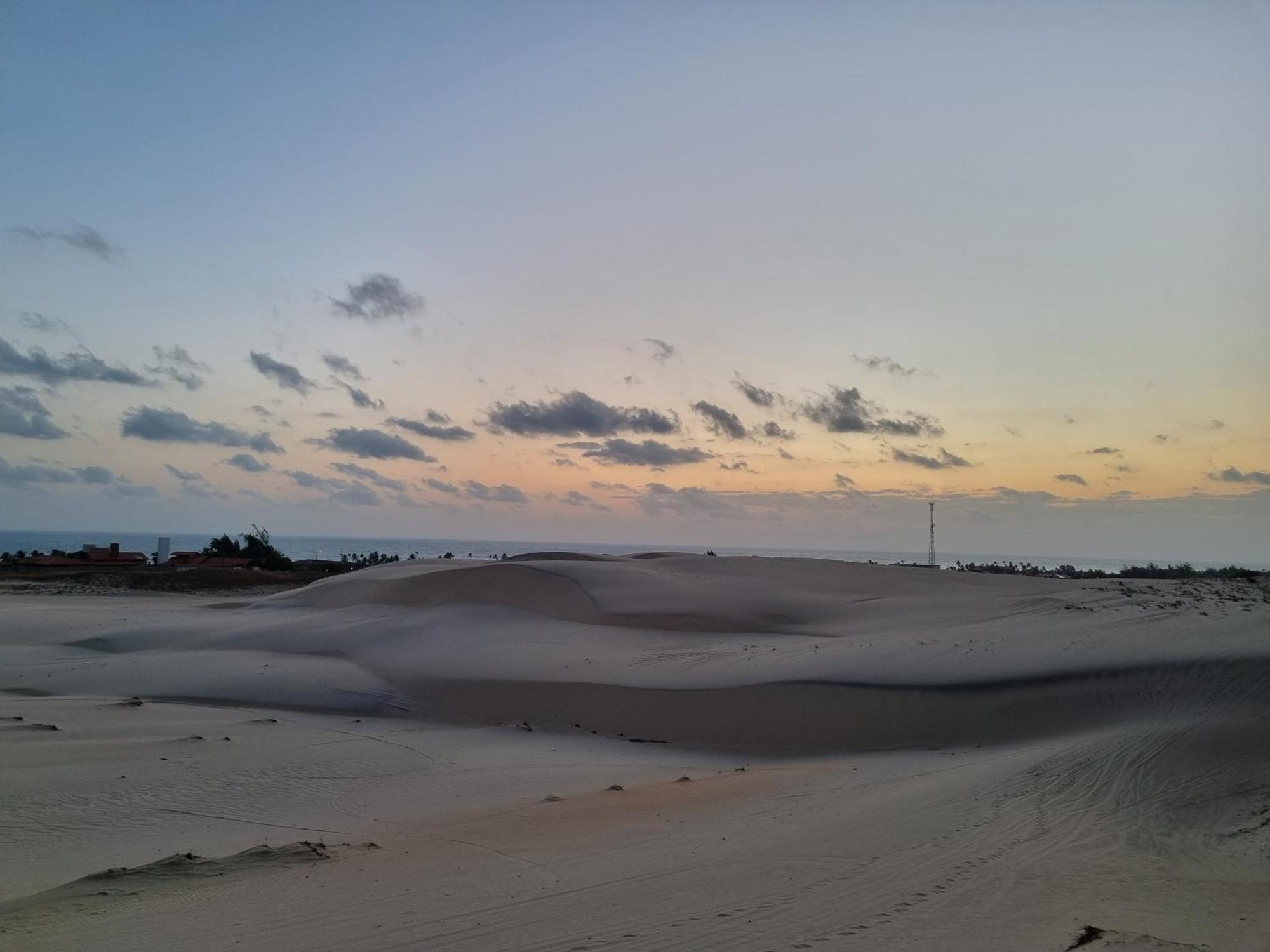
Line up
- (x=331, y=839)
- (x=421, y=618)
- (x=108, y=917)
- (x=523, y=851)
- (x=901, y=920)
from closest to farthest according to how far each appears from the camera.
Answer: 1. (x=901, y=920)
2. (x=108, y=917)
3. (x=523, y=851)
4. (x=331, y=839)
5. (x=421, y=618)

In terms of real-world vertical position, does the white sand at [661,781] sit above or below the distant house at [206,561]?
below

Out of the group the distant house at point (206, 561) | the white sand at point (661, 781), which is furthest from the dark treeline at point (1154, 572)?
the distant house at point (206, 561)

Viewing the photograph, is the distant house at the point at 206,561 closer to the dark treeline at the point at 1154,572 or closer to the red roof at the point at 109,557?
the red roof at the point at 109,557

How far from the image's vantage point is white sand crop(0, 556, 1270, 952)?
18.3 ft

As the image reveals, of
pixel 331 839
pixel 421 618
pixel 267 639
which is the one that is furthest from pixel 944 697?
pixel 267 639

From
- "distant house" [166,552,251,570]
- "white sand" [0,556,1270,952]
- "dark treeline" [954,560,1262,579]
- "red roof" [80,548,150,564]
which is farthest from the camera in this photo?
"red roof" [80,548,150,564]

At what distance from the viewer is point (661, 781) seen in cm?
1057

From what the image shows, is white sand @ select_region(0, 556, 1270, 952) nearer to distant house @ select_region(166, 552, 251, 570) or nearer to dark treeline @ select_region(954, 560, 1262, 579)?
dark treeline @ select_region(954, 560, 1262, 579)

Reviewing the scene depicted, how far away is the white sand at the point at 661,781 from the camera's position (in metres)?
5.57

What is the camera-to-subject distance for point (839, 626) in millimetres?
21375

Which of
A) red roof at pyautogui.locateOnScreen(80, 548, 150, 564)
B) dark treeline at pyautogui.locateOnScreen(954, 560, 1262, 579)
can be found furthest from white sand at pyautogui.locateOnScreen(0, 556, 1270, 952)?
red roof at pyautogui.locateOnScreen(80, 548, 150, 564)

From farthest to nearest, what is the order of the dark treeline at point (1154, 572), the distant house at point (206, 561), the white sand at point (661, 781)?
the distant house at point (206, 561), the dark treeline at point (1154, 572), the white sand at point (661, 781)

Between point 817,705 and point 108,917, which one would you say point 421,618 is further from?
point 108,917

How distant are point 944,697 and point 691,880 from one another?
25.9ft
